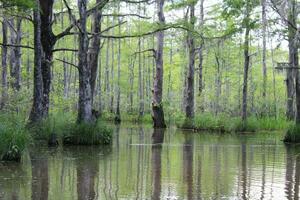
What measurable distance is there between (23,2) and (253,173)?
6286 mm

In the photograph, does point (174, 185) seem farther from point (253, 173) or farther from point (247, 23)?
point (247, 23)

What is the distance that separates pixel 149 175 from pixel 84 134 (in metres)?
5.91

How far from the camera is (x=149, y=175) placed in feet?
30.6

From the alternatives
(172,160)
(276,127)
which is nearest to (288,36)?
(276,127)

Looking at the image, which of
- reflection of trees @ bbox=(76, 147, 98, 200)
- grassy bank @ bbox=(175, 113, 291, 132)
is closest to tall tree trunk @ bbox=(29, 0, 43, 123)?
reflection of trees @ bbox=(76, 147, 98, 200)

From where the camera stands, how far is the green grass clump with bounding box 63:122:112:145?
14750 mm

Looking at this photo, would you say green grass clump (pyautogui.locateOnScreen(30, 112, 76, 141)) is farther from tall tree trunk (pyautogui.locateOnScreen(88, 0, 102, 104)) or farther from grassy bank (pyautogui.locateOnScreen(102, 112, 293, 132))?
grassy bank (pyautogui.locateOnScreen(102, 112, 293, 132))

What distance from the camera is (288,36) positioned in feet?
62.2

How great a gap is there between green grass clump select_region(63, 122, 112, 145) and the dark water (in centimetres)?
83

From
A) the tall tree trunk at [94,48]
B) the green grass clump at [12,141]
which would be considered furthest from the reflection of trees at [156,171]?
the tall tree trunk at [94,48]

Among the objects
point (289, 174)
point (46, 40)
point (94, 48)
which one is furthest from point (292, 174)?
point (94, 48)

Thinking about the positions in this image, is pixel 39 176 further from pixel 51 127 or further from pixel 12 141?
pixel 51 127

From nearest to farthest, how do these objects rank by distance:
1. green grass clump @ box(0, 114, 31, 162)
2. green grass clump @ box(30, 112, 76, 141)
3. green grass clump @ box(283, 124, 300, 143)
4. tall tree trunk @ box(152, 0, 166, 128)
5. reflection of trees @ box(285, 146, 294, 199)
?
1. reflection of trees @ box(285, 146, 294, 199)
2. green grass clump @ box(0, 114, 31, 162)
3. green grass clump @ box(30, 112, 76, 141)
4. green grass clump @ box(283, 124, 300, 143)
5. tall tree trunk @ box(152, 0, 166, 128)

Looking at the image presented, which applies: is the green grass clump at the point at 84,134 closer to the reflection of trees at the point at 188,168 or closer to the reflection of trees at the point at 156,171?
the reflection of trees at the point at 156,171
